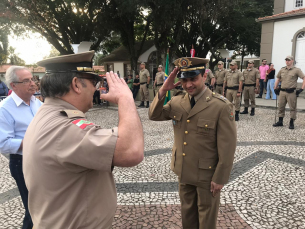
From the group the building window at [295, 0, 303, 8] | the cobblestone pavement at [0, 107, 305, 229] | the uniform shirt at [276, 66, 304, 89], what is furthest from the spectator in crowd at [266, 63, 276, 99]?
the cobblestone pavement at [0, 107, 305, 229]

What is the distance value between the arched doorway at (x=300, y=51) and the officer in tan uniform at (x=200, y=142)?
14340mm

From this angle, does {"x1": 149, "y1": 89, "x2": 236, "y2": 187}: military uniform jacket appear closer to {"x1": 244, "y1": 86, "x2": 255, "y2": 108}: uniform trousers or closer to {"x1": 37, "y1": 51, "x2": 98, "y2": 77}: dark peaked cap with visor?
{"x1": 37, "y1": 51, "x2": 98, "y2": 77}: dark peaked cap with visor

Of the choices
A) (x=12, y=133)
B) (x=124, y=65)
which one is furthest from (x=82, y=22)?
(x=12, y=133)

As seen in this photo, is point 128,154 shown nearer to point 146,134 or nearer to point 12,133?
point 12,133

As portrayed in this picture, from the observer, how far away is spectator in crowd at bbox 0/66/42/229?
2225 mm

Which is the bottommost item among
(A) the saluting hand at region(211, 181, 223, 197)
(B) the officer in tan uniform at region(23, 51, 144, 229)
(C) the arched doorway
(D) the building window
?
(A) the saluting hand at region(211, 181, 223, 197)

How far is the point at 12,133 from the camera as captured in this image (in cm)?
231

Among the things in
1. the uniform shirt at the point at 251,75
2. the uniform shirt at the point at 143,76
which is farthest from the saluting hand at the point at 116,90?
the uniform shirt at the point at 143,76

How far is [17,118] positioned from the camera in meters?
2.37

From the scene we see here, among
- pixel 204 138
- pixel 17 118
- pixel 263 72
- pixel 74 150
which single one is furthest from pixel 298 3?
pixel 74 150

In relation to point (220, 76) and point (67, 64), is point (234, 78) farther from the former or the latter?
point (67, 64)

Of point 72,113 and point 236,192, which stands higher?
point 72,113

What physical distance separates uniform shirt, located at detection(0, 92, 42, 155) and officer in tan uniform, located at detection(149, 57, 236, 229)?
1323 millimetres

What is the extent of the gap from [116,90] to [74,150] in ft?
1.20
